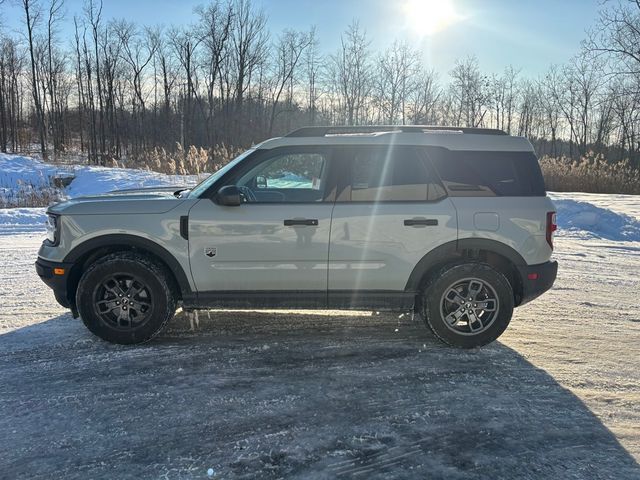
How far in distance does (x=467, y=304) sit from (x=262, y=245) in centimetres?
195

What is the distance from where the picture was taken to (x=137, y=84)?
151ft

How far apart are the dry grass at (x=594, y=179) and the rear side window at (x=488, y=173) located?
644 inches

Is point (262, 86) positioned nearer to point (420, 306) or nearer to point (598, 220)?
point (598, 220)

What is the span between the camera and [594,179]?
18.5 metres

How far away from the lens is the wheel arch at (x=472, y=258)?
4.27 m

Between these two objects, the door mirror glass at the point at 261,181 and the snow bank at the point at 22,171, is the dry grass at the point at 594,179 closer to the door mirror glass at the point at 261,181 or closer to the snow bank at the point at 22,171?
the door mirror glass at the point at 261,181

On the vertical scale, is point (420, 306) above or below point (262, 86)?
below

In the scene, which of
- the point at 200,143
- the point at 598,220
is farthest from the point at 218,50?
the point at 598,220

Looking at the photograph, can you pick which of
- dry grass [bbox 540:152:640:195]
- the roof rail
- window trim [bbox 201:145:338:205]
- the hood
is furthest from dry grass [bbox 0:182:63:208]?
dry grass [bbox 540:152:640:195]

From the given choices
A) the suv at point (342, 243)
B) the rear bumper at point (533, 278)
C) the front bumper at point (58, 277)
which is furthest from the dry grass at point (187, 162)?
the rear bumper at point (533, 278)

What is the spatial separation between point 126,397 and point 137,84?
4851 centimetres

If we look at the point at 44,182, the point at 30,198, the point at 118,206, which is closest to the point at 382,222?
the point at 118,206

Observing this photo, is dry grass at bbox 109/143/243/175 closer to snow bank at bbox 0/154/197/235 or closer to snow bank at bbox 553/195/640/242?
snow bank at bbox 0/154/197/235

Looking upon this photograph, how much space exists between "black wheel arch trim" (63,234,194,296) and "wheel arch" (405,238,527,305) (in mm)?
2076
